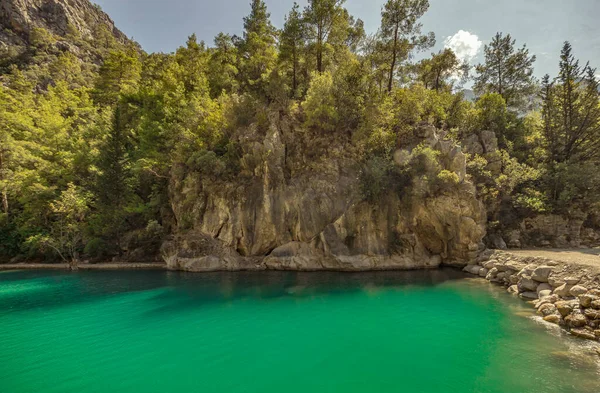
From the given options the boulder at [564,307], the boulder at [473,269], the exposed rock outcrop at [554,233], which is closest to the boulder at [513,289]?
the boulder at [564,307]

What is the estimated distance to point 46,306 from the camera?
1598 centimetres

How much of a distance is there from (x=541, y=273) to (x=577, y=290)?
10.3 feet

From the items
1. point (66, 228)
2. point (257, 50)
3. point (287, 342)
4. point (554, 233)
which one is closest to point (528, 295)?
point (554, 233)

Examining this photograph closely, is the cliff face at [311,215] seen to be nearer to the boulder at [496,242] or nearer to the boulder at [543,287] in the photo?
the boulder at [496,242]

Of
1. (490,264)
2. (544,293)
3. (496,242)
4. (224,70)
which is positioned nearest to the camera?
(544,293)

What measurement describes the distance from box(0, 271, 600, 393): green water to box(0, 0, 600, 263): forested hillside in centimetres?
858

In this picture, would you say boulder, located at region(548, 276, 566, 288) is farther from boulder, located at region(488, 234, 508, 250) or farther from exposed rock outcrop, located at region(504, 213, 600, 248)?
exposed rock outcrop, located at region(504, 213, 600, 248)

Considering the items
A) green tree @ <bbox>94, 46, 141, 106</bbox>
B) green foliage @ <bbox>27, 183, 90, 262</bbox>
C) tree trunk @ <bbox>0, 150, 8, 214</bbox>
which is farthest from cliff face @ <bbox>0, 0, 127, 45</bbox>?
green foliage @ <bbox>27, 183, 90, 262</bbox>

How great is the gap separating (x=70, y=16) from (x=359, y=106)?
10592cm

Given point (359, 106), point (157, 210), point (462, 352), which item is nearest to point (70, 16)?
point (157, 210)

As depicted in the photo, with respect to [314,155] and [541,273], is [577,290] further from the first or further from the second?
[314,155]

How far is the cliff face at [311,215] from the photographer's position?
23.4m

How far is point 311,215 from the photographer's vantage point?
2495 centimetres

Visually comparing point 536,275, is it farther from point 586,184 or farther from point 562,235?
point 586,184
